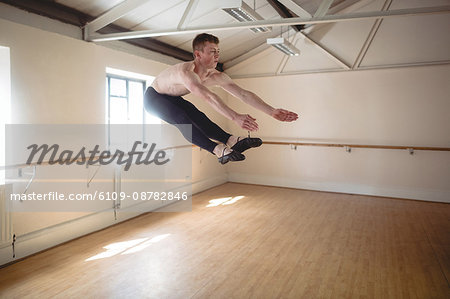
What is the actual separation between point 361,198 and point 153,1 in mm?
Answer: 5411

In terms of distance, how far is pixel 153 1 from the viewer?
14.1 feet

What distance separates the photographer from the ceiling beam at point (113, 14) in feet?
13.0

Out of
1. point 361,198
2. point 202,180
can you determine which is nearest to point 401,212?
point 361,198

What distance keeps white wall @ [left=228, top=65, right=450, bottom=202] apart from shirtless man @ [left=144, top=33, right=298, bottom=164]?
17.7 feet

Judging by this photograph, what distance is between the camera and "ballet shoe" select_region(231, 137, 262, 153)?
6.97 feet

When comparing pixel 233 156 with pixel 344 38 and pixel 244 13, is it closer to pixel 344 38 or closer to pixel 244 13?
pixel 244 13

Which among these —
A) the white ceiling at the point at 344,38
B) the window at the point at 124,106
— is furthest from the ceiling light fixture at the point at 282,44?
the window at the point at 124,106

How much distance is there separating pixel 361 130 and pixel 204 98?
584 cm

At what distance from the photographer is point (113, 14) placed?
413cm

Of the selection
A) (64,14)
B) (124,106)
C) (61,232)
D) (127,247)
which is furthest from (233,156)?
(124,106)

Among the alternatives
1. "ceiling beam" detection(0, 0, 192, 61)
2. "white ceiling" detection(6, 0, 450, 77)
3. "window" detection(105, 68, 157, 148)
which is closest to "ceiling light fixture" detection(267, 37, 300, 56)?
"white ceiling" detection(6, 0, 450, 77)

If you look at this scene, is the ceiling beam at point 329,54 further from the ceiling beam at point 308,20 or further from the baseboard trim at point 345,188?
the ceiling beam at point 308,20

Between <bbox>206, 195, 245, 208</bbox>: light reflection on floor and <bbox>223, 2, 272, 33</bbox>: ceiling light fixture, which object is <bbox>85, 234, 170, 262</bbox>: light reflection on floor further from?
<bbox>223, 2, 272, 33</bbox>: ceiling light fixture

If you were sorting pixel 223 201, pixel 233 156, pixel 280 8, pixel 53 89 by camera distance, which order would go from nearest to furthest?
pixel 233 156 → pixel 53 89 → pixel 280 8 → pixel 223 201
